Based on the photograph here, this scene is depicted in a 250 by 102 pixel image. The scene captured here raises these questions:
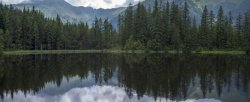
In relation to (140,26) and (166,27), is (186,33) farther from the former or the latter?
(140,26)

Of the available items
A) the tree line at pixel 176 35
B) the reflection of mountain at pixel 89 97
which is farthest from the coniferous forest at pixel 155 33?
the reflection of mountain at pixel 89 97

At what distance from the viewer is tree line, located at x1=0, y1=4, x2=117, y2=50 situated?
14131 cm

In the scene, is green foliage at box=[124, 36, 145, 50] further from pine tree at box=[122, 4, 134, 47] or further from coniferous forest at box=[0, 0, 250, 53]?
pine tree at box=[122, 4, 134, 47]

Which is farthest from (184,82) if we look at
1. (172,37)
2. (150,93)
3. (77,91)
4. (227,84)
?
(172,37)

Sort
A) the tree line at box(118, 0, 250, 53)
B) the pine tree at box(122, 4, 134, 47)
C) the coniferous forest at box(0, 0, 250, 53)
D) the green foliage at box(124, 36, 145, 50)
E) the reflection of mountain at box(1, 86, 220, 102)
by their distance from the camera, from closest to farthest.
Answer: the reflection of mountain at box(1, 86, 220, 102) < the tree line at box(118, 0, 250, 53) < the coniferous forest at box(0, 0, 250, 53) < the green foliage at box(124, 36, 145, 50) < the pine tree at box(122, 4, 134, 47)

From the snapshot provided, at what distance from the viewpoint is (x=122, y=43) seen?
154 metres

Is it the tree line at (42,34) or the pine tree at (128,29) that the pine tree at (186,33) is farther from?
the tree line at (42,34)

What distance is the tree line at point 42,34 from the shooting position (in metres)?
141

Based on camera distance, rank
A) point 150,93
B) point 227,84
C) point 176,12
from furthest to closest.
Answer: point 176,12
point 227,84
point 150,93

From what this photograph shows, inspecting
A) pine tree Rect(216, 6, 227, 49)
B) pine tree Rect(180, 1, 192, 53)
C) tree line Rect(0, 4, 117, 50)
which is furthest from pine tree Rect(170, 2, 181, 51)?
tree line Rect(0, 4, 117, 50)

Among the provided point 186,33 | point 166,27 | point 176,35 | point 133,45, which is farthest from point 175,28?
point 133,45

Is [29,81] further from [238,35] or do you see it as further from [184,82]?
[238,35]

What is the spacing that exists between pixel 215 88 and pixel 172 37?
97137 mm

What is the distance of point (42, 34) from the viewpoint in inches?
6319
